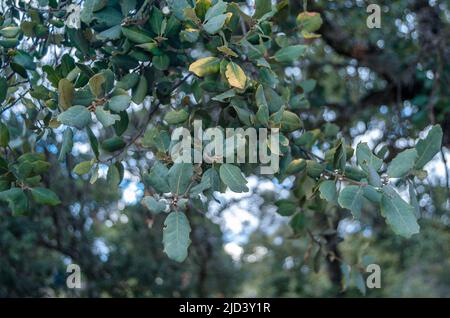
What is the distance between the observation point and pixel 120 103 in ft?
5.69

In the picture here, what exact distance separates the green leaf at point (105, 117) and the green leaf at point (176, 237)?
0.93 ft

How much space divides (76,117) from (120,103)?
5.2 inches

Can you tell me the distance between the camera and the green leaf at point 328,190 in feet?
5.56

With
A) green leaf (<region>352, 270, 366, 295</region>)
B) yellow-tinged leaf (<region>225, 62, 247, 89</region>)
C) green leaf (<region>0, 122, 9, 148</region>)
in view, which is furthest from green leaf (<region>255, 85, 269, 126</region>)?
green leaf (<region>352, 270, 366, 295</region>)

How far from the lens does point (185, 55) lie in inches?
81.4

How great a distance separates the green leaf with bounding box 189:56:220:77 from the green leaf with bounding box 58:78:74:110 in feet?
1.09

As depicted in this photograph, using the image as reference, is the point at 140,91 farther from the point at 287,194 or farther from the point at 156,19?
the point at 287,194

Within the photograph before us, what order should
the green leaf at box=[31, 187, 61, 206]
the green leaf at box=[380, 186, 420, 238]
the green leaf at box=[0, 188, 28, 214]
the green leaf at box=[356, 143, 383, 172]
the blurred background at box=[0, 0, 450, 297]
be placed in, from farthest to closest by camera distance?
the blurred background at box=[0, 0, 450, 297] < the green leaf at box=[31, 187, 61, 206] < the green leaf at box=[0, 188, 28, 214] < the green leaf at box=[356, 143, 383, 172] < the green leaf at box=[380, 186, 420, 238]

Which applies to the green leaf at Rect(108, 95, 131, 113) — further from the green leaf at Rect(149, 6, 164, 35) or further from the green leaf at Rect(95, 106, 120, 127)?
the green leaf at Rect(149, 6, 164, 35)

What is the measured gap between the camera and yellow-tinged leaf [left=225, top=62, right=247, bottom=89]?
1730 mm

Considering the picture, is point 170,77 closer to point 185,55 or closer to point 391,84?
point 185,55

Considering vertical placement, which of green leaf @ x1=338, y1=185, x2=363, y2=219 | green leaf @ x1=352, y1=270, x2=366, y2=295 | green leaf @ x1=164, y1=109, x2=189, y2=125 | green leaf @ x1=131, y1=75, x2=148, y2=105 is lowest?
green leaf @ x1=352, y1=270, x2=366, y2=295

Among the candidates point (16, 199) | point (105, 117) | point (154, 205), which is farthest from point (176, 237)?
point (16, 199)

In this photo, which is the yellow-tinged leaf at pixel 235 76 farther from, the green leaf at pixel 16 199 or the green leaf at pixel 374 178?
the green leaf at pixel 16 199
